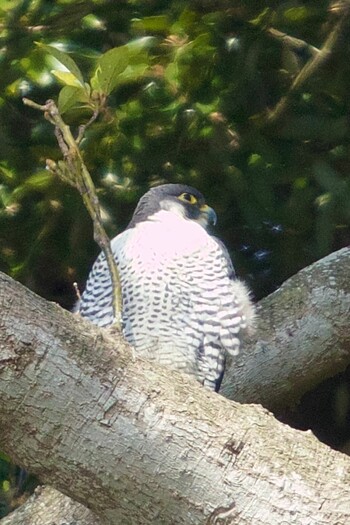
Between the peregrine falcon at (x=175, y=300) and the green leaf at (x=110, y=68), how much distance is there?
100 cm

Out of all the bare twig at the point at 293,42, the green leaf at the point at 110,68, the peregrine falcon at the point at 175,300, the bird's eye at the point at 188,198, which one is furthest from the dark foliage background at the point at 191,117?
the green leaf at the point at 110,68

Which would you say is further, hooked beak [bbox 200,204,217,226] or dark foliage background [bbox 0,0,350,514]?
hooked beak [bbox 200,204,217,226]

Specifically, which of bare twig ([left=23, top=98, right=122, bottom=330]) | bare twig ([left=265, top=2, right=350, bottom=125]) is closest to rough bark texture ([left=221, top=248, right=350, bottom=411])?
bare twig ([left=265, top=2, right=350, bottom=125])

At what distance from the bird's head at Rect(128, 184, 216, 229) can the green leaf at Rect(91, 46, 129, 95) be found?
→ 1150mm

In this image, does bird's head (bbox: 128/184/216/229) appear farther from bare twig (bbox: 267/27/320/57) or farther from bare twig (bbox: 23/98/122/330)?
bare twig (bbox: 23/98/122/330)

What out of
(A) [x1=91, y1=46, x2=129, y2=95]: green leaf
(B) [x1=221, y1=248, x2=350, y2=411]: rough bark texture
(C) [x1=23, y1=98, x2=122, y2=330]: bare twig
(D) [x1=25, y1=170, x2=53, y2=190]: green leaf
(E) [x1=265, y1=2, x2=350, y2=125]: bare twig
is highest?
(A) [x1=91, y1=46, x2=129, y2=95]: green leaf

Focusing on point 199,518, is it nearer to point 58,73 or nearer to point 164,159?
point 58,73

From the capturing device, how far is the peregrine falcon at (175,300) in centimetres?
309

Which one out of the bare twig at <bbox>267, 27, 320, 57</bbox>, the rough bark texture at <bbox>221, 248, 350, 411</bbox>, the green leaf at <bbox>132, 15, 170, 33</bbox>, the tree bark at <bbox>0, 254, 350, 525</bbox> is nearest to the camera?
the tree bark at <bbox>0, 254, 350, 525</bbox>

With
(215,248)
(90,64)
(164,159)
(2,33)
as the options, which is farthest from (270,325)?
(2,33)

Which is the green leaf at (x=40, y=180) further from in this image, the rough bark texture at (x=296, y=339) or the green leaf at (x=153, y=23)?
the rough bark texture at (x=296, y=339)

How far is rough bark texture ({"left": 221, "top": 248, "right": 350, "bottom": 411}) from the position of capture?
3.31 metres

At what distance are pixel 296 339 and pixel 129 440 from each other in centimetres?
148

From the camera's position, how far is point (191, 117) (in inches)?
127
